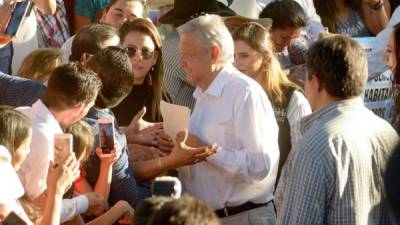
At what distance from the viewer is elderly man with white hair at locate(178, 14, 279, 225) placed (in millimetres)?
4746

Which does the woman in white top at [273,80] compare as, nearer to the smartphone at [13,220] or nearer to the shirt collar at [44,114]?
the shirt collar at [44,114]

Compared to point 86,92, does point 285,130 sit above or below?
below

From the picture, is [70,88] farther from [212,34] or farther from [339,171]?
[339,171]

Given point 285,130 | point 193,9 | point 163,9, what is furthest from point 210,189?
point 163,9

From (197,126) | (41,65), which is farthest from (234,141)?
(41,65)

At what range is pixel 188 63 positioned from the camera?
493cm

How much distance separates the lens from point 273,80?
5504 millimetres

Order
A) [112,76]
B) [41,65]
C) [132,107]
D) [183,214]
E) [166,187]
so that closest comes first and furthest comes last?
[183,214]
[166,187]
[112,76]
[41,65]
[132,107]

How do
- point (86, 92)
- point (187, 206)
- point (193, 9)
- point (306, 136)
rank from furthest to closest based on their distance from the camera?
point (193, 9) → point (86, 92) → point (306, 136) → point (187, 206)

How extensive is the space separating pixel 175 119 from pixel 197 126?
16cm

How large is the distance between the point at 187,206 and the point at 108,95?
2.04 metres

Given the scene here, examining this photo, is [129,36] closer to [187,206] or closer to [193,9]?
[193,9]

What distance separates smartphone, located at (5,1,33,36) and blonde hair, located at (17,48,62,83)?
384mm

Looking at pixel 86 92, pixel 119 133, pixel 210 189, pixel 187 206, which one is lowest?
pixel 210 189
